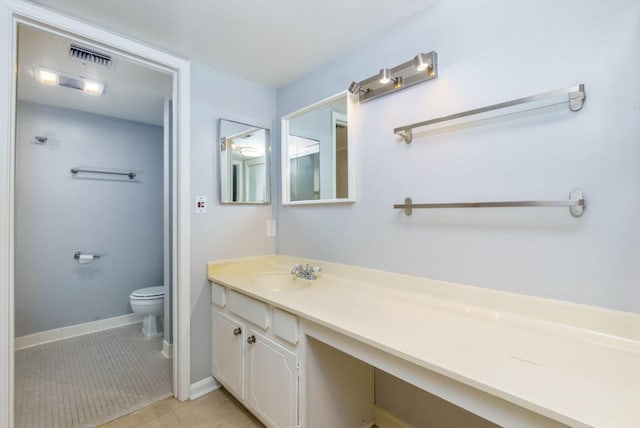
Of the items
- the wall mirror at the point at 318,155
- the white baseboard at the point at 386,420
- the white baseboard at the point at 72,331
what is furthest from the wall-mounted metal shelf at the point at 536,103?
the white baseboard at the point at 72,331

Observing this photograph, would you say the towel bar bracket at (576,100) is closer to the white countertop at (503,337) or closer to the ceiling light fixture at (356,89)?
the white countertop at (503,337)

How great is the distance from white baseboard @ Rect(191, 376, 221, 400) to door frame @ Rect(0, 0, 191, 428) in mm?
40

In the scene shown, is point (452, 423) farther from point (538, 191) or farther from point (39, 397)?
point (39, 397)

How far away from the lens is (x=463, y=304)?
1314 millimetres

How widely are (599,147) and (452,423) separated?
131cm

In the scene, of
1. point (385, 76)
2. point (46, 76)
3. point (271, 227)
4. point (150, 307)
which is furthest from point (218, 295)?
point (46, 76)

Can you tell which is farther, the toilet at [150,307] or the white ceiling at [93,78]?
the toilet at [150,307]

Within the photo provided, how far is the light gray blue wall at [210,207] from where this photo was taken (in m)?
1.99

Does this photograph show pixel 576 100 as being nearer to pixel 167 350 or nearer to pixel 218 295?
pixel 218 295


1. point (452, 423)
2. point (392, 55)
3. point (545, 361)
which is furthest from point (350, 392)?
point (392, 55)

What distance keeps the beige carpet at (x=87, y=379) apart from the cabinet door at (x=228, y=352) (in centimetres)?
43

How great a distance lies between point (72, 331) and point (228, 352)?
2.15 meters

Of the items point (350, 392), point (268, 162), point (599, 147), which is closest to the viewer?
point (599, 147)

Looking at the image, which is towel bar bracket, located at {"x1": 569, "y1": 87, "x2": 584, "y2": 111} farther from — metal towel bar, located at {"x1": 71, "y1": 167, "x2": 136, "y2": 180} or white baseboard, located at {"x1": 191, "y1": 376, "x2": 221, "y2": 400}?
metal towel bar, located at {"x1": 71, "y1": 167, "x2": 136, "y2": 180}
